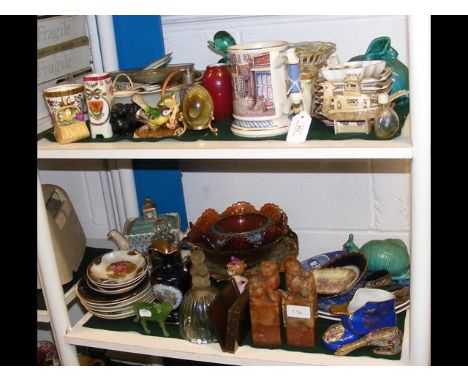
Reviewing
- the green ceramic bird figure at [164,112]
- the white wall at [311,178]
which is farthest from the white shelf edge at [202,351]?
the green ceramic bird figure at [164,112]

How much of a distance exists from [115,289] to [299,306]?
430 mm

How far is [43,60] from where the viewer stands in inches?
52.9

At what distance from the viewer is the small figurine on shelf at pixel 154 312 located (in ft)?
4.11

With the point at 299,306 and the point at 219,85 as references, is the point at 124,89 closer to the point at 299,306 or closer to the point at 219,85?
the point at 219,85

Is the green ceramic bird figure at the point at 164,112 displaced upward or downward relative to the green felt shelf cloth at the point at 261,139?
upward

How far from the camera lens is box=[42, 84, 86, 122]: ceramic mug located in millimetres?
1212

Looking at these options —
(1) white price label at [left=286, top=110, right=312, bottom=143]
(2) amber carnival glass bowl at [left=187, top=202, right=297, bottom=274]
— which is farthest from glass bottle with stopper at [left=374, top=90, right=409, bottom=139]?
(2) amber carnival glass bowl at [left=187, top=202, right=297, bottom=274]

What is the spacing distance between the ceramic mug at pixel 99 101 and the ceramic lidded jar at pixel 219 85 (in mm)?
196

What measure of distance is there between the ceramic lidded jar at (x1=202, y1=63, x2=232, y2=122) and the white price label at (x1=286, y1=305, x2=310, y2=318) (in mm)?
423

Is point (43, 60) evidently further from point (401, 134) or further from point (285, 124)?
point (401, 134)

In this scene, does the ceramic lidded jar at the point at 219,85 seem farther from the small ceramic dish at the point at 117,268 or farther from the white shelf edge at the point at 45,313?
the white shelf edge at the point at 45,313

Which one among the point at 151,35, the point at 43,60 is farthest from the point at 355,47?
the point at 43,60
